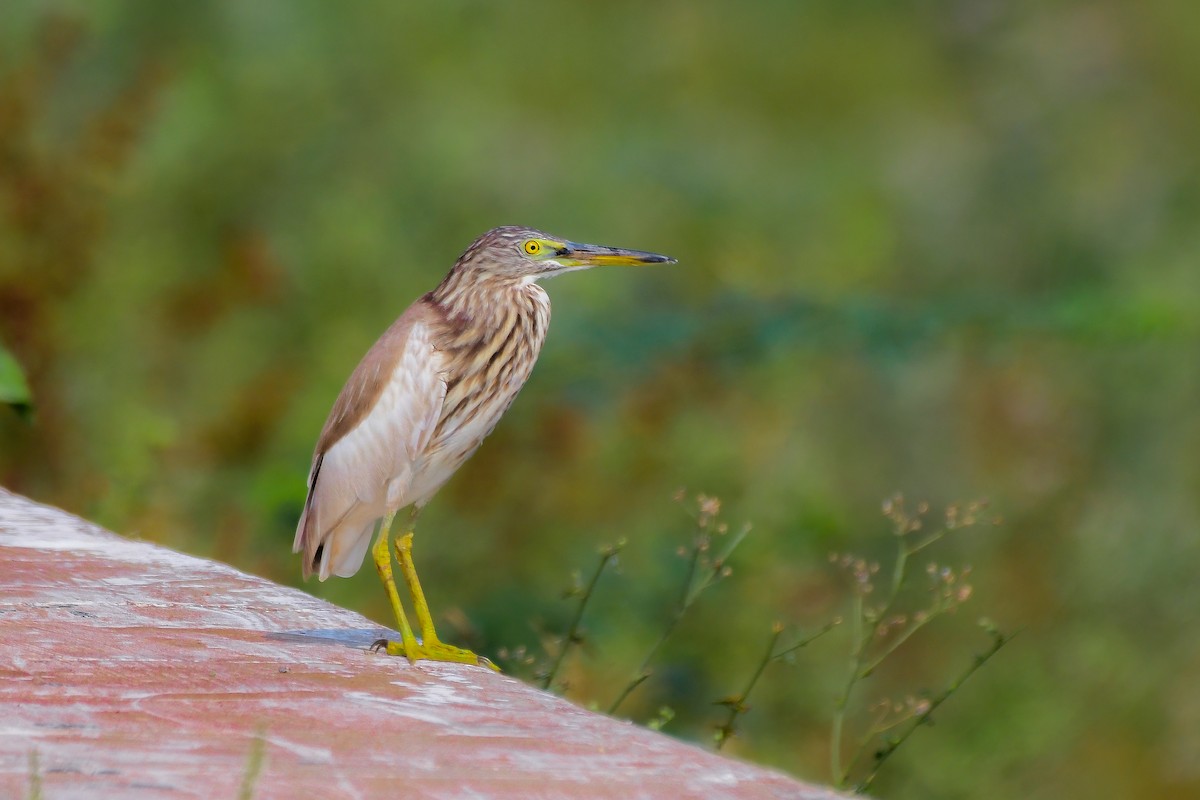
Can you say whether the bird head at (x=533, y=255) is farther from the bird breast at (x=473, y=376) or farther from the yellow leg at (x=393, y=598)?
the yellow leg at (x=393, y=598)

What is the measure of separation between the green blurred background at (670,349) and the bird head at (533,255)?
2.67 feet

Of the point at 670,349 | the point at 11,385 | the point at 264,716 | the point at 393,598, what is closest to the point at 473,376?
the point at 393,598

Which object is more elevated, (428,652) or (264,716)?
(428,652)

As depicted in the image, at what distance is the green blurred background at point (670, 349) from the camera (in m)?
5.97

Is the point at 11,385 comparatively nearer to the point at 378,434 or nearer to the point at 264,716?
the point at 378,434

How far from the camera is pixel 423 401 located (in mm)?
3328

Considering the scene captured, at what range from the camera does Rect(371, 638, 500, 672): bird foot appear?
2.98 metres

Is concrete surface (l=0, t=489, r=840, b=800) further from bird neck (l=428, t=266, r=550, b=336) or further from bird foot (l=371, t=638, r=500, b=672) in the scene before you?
bird neck (l=428, t=266, r=550, b=336)

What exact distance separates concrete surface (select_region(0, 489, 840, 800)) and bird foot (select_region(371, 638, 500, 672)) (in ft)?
0.15

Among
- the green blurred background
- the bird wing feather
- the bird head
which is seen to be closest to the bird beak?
the bird head

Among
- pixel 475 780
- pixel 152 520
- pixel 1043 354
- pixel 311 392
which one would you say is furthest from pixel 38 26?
pixel 475 780

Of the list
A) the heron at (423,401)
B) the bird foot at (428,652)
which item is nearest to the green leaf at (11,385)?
the heron at (423,401)

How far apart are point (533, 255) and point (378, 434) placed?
0.60 meters

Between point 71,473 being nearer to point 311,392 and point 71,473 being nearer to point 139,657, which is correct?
point 311,392
